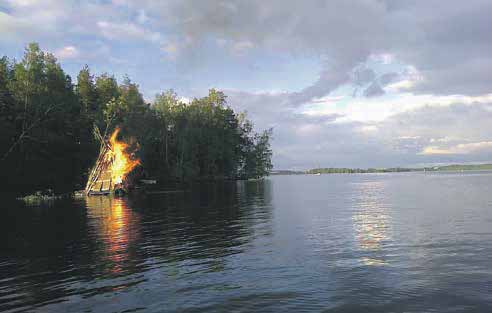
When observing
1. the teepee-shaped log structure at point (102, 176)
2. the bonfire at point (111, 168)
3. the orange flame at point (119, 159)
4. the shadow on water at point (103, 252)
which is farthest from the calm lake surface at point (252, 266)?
the teepee-shaped log structure at point (102, 176)

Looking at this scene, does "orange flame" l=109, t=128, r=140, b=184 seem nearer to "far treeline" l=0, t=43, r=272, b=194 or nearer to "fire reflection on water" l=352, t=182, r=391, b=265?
"far treeline" l=0, t=43, r=272, b=194

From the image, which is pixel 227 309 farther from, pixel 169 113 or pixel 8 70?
pixel 169 113

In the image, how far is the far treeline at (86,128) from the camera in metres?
75.6

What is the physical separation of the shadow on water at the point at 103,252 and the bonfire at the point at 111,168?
125ft

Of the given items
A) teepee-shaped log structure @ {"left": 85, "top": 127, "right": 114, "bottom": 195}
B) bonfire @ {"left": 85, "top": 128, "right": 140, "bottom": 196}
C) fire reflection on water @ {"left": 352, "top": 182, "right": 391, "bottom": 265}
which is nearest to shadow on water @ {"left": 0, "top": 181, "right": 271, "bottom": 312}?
fire reflection on water @ {"left": 352, "top": 182, "right": 391, "bottom": 265}

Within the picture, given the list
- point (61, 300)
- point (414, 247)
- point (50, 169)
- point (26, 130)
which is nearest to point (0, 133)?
point (26, 130)

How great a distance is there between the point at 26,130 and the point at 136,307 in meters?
71.5

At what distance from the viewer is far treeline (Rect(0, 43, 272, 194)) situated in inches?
2975

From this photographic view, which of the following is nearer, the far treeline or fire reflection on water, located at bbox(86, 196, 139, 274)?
fire reflection on water, located at bbox(86, 196, 139, 274)

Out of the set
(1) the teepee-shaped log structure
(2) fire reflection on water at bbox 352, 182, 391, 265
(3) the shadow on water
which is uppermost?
(1) the teepee-shaped log structure

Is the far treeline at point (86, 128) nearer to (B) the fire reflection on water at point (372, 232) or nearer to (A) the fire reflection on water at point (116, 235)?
(A) the fire reflection on water at point (116, 235)

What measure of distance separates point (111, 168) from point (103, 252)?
59603mm

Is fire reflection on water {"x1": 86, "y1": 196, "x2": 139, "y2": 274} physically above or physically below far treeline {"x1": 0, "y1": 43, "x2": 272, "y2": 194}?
below

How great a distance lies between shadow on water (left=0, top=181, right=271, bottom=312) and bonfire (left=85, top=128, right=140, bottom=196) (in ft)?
125
